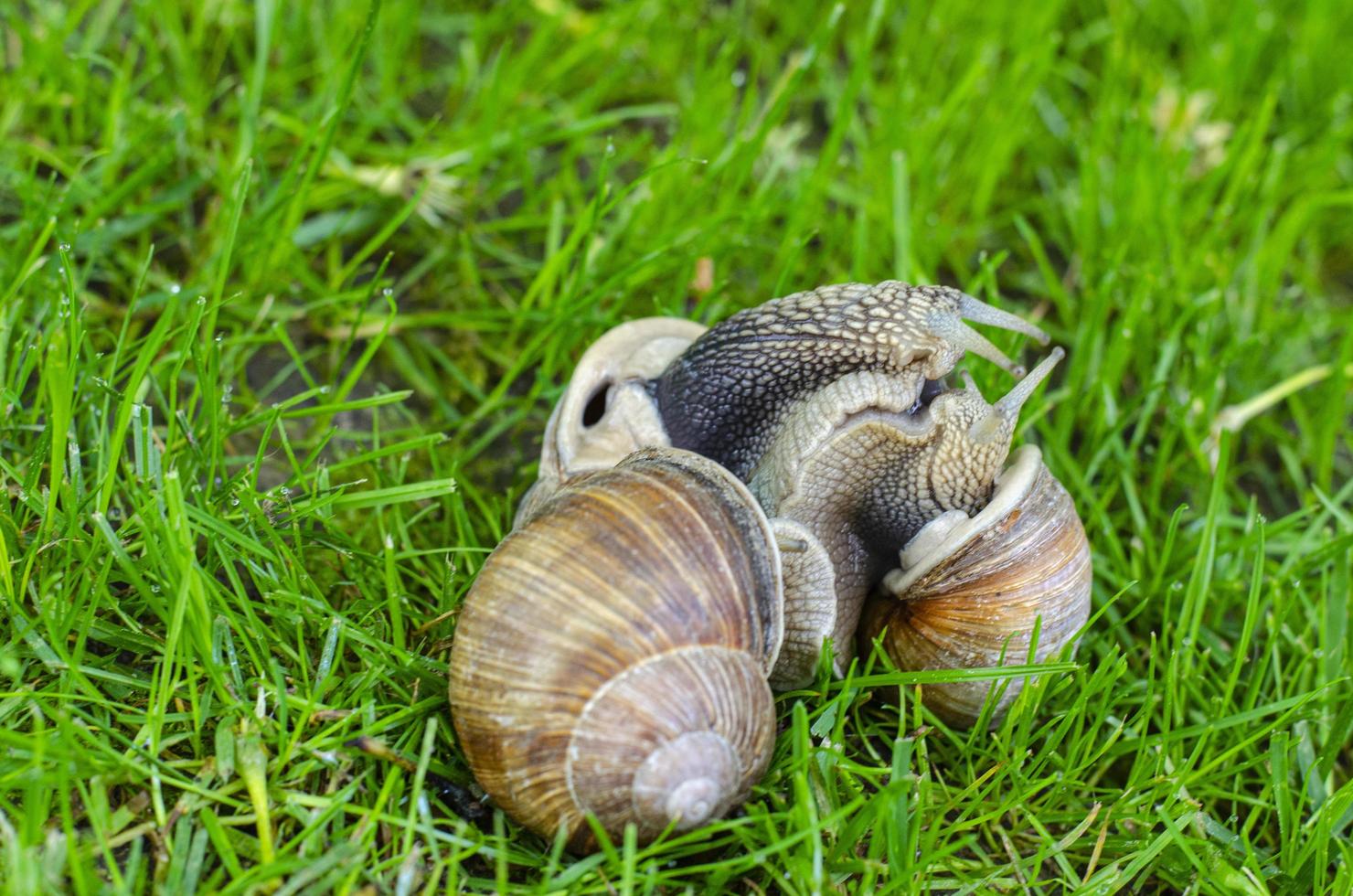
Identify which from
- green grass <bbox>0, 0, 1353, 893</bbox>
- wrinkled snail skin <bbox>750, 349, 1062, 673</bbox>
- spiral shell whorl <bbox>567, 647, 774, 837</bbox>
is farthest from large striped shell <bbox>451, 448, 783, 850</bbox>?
wrinkled snail skin <bbox>750, 349, 1062, 673</bbox>

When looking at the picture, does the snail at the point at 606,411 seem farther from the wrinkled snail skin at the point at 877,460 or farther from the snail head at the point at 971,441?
the snail head at the point at 971,441

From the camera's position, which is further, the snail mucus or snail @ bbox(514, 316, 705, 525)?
snail @ bbox(514, 316, 705, 525)

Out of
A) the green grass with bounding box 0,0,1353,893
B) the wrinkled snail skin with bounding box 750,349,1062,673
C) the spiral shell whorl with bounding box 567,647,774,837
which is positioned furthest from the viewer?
the wrinkled snail skin with bounding box 750,349,1062,673

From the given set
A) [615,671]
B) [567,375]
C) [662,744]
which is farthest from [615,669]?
[567,375]

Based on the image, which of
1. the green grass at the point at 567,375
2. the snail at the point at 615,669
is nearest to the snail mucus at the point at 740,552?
the snail at the point at 615,669

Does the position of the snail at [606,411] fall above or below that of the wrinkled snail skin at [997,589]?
above

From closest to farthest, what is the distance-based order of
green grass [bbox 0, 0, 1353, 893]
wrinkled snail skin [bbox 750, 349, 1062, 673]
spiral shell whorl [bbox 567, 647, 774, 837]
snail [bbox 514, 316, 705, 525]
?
spiral shell whorl [bbox 567, 647, 774, 837], green grass [bbox 0, 0, 1353, 893], wrinkled snail skin [bbox 750, 349, 1062, 673], snail [bbox 514, 316, 705, 525]

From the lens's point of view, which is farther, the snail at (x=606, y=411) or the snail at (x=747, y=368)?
the snail at (x=606, y=411)

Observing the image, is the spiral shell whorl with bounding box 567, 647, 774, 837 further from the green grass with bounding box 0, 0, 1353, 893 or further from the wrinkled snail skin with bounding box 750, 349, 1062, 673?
the wrinkled snail skin with bounding box 750, 349, 1062, 673
